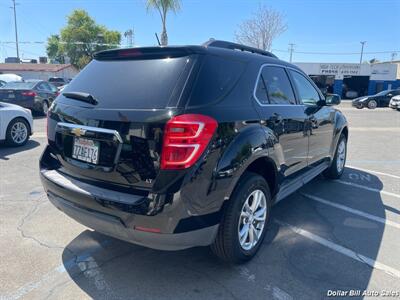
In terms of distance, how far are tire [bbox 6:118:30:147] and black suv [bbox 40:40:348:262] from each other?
5.23m

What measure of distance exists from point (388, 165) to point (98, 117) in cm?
654

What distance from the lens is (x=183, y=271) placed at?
2947mm

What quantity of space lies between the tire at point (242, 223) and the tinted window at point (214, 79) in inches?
30.1

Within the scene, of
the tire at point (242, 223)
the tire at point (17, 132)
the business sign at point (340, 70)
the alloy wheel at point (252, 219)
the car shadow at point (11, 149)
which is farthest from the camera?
the business sign at point (340, 70)

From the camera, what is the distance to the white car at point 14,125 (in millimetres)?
7504

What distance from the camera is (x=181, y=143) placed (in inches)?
91.7

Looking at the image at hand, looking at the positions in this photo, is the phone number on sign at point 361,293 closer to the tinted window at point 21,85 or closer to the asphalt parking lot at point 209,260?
the asphalt parking lot at point 209,260

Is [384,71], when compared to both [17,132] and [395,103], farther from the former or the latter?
[17,132]

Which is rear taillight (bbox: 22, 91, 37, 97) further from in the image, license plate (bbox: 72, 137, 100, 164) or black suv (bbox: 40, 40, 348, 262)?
license plate (bbox: 72, 137, 100, 164)

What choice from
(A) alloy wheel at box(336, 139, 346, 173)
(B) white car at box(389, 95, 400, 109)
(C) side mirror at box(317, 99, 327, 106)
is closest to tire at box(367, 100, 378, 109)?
(B) white car at box(389, 95, 400, 109)

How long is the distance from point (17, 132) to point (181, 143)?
22.4ft

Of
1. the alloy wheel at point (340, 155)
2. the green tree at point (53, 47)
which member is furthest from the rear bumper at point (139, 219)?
the green tree at point (53, 47)

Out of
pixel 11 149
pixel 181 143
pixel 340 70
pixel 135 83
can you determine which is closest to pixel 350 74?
pixel 340 70

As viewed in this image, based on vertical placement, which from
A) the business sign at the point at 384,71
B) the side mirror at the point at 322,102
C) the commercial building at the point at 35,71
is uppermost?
the business sign at the point at 384,71
